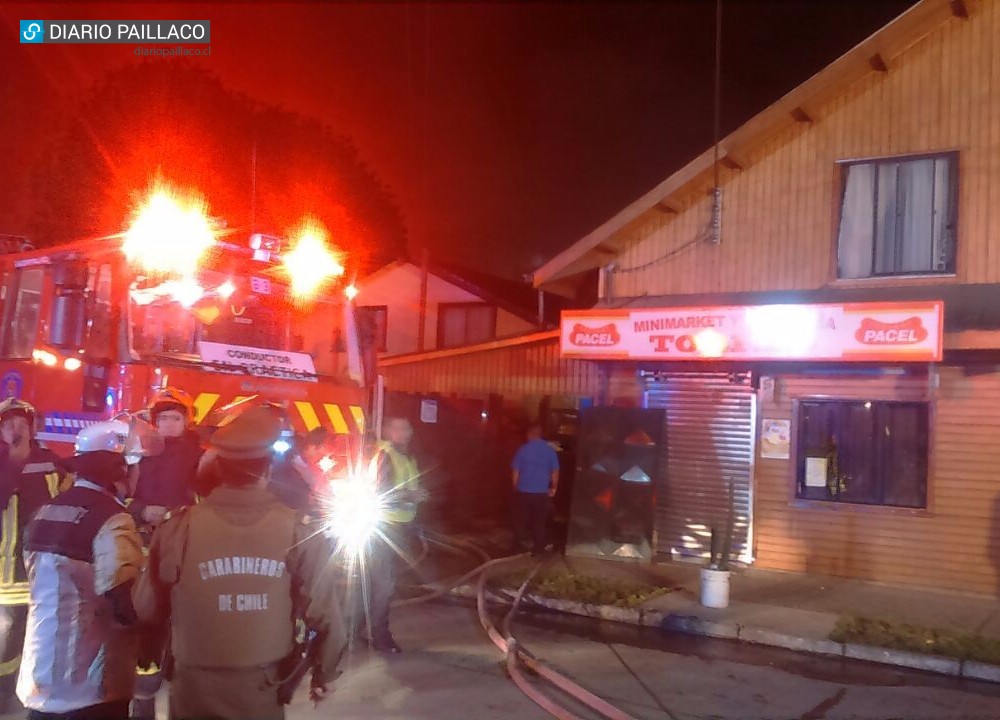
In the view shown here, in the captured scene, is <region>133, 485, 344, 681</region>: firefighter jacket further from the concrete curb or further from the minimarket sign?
the minimarket sign

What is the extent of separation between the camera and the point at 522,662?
7.16 metres

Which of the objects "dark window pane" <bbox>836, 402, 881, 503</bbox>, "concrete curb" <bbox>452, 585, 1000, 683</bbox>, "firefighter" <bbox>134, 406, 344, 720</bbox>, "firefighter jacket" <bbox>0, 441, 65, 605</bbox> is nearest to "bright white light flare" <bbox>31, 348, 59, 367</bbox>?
"firefighter jacket" <bbox>0, 441, 65, 605</bbox>

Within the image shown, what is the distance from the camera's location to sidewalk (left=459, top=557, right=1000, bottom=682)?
8.18 m

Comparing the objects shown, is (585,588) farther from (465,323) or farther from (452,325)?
(452,325)

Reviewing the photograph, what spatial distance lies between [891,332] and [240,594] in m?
8.56

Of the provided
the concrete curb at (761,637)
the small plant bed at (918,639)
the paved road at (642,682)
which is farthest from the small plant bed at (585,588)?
the small plant bed at (918,639)

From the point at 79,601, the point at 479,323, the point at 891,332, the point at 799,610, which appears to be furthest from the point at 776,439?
the point at 479,323

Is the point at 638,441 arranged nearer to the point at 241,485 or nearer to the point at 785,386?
the point at 785,386

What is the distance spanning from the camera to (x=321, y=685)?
3.25 metres

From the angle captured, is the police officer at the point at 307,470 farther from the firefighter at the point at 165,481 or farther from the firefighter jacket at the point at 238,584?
the firefighter jacket at the point at 238,584

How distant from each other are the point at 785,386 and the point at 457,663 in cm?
657

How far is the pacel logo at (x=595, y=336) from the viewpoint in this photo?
462 inches

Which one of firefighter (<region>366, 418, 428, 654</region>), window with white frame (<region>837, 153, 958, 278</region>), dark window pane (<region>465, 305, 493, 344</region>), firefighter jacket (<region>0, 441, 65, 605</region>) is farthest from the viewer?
dark window pane (<region>465, 305, 493, 344</region>)

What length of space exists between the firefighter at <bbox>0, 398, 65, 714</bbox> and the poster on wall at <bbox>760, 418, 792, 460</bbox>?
30.4ft
